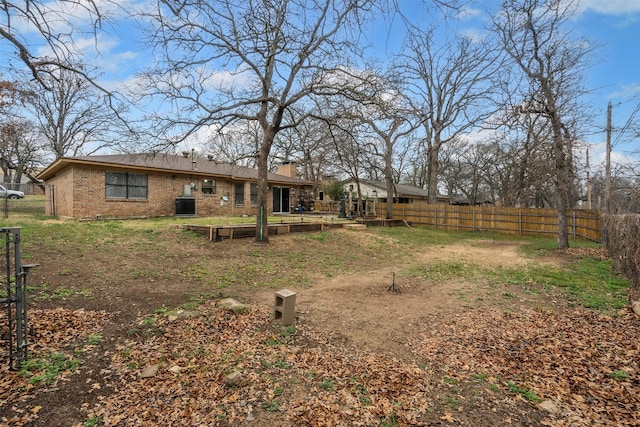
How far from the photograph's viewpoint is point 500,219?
1775 centimetres

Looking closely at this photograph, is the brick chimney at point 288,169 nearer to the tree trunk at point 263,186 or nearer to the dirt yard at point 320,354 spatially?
the tree trunk at point 263,186

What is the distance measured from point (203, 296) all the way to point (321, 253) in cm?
488

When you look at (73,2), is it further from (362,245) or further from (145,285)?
(362,245)

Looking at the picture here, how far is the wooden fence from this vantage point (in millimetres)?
14086

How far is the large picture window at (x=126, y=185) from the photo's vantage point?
520 inches

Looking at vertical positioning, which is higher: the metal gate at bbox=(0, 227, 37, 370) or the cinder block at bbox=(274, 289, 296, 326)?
the metal gate at bbox=(0, 227, 37, 370)

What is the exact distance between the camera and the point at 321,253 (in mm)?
9656

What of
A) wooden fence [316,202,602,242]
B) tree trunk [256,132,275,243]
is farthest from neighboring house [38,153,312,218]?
wooden fence [316,202,602,242]

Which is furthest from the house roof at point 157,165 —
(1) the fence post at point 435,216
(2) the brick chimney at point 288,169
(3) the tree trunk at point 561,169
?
(3) the tree trunk at point 561,169

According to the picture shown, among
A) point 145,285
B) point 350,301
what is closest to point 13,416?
point 145,285

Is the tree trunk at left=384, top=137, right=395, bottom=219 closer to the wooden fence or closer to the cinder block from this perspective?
the wooden fence

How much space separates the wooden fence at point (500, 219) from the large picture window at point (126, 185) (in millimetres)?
14077

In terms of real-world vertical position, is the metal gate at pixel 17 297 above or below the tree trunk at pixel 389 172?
below

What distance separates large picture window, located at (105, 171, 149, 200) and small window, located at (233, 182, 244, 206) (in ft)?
15.0
